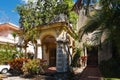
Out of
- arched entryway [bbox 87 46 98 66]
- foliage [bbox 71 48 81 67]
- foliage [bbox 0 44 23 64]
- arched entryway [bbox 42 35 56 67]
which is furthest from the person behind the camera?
arched entryway [bbox 87 46 98 66]

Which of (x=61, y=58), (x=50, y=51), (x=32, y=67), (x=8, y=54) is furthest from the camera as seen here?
(x=50, y=51)

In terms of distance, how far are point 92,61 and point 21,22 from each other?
1224 cm

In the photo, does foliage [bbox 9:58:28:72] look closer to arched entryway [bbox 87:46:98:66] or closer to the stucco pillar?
the stucco pillar

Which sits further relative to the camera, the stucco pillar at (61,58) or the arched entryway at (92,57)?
the arched entryway at (92,57)

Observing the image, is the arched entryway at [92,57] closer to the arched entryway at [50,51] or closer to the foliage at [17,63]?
the arched entryway at [50,51]

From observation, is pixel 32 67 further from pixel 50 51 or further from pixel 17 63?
pixel 50 51

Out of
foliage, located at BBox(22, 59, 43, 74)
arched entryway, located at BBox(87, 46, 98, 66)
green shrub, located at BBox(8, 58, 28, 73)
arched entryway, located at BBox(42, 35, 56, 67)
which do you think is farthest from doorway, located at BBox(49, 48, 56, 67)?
foliage, located at BBox(22, 59, 43, 74)

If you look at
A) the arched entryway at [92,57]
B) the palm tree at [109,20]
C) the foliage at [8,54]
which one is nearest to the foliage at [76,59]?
the arched entryway at [92,57]

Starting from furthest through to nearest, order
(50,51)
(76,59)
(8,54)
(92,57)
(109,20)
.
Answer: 1. (92,57)
2. (50,51)
3. (76,59)
4. (8,54)
5. (109,20)

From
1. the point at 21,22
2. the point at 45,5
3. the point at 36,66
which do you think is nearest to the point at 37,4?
the point at 45,5

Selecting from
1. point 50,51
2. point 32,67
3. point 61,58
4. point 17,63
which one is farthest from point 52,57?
point 32,67

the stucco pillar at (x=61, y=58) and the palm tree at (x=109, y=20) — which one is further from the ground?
the palm tree at (x=109, y=20)

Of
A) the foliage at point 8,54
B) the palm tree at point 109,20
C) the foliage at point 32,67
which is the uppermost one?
the palm tree at point 109,20

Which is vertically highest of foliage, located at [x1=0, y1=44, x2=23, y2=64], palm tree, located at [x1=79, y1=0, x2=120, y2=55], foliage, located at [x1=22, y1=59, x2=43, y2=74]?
palm tree, located at [x1=79, y1=0, x2=120, y2=55]
